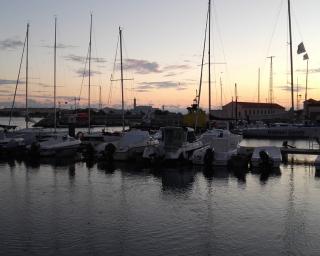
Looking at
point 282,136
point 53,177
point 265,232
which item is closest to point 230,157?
point 53,177

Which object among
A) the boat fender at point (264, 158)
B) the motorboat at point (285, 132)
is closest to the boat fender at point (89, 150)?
the boat fender at point (264, 158)

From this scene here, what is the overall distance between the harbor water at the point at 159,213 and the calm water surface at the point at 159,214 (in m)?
0.03

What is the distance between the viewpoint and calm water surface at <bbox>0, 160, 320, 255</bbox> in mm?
12969

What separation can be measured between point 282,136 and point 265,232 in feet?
179

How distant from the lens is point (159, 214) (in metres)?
16.8

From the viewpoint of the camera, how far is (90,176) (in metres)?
27.1

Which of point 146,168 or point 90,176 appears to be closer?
point 90,176

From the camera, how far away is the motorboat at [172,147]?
32969 millimetres

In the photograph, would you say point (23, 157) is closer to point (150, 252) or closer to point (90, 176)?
point (90, 176)

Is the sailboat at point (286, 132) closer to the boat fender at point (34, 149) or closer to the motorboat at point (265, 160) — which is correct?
the motorboat at point (265, 160)

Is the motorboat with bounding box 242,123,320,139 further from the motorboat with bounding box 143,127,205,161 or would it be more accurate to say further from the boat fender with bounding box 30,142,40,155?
the boat fender with bounding box 30,142,40,155

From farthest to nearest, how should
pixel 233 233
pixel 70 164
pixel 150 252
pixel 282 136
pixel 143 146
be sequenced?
pixel 282 136, pixel 143 146, pixel 70 164, pixel 233 233, pixel 150 252

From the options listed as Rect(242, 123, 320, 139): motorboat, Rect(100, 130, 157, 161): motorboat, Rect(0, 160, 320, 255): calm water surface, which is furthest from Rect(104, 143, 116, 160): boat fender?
Rect(242, 123, 320, 139): motorboat

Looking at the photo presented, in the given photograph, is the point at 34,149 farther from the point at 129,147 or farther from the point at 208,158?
the point at 208,158
